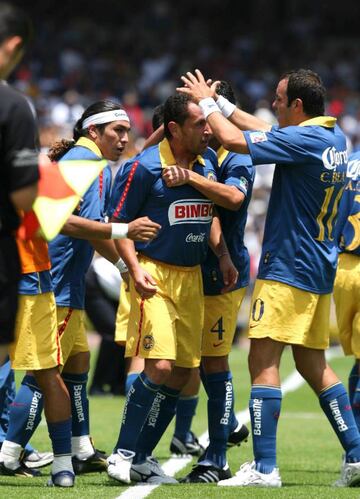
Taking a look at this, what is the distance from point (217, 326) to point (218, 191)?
1.06 m

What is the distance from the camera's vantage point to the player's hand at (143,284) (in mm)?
7512

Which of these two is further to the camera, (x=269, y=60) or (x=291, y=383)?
(x=269, y=60)

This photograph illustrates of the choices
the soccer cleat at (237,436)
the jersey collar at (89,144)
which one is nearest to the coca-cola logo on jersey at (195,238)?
the jersey collar at (89,144)

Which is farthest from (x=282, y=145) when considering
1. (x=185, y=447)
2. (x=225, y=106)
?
(x=185, y=447)

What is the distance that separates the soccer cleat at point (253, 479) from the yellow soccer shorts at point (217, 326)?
3.22 feet

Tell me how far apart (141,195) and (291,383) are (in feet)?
24.9

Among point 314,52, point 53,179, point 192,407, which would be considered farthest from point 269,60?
point 53,179

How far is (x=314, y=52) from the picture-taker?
31.5 metres

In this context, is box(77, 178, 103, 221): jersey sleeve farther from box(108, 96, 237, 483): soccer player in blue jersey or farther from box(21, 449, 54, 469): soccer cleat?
box(21, 449, 54, 469): soccer cleat

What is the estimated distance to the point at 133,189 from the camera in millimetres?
7824

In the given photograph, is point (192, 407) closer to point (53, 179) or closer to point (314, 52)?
point (53, 179)

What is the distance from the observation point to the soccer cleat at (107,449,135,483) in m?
7.75

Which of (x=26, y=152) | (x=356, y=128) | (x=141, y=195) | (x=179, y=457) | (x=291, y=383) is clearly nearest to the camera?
(x=26, y=152)

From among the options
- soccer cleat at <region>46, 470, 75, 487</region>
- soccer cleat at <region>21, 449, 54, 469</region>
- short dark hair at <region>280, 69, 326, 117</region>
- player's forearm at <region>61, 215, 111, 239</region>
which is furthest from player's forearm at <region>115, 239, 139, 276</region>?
soccer cleat at <region>21, 449, 54, 469</region>
